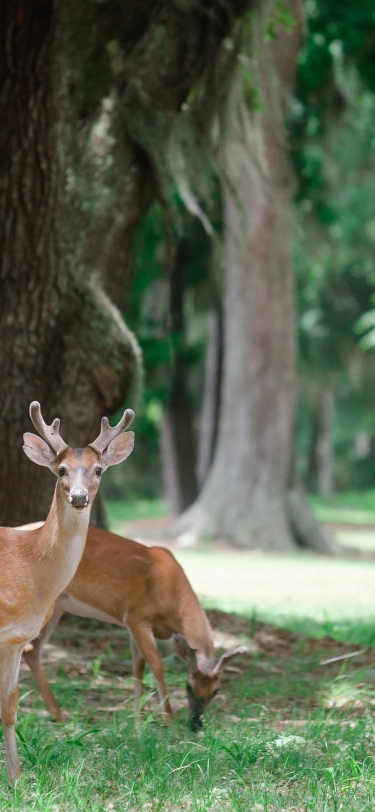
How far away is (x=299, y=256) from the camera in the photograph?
1989 centimetres

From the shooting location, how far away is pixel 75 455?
3621mm

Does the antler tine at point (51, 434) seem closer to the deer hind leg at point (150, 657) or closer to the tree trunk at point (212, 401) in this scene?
the deer hind leg at point (150, 657)

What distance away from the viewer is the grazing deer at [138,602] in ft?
15.5

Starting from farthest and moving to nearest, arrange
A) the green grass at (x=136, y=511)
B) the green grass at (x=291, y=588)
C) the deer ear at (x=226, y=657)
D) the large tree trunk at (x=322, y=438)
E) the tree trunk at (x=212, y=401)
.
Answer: the large tree trunk at (x=322, y=438) < the green grass at (x=136, y=511) < the tree trunk at (x=212, y=401) < the green grass at (x=291, y=588) < the deer ear at (x=226, y=657)

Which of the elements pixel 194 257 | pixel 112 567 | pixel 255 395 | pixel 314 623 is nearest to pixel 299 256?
pixel 194 257

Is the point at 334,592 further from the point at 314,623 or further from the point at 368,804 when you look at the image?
the point at 368,804

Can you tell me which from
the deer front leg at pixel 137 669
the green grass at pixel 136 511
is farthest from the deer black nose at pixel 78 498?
the green grass at pixel 136 511

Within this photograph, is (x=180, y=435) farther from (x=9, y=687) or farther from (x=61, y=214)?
(x=9, y=687)

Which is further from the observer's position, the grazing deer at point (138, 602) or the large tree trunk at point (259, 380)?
the large tree trunk at point (259, 380)

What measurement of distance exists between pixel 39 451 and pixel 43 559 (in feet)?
1.30

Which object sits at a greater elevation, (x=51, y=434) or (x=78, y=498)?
(x=51, y=434)

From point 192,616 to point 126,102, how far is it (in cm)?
335

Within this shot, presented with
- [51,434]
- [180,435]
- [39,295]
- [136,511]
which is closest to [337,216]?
[180,435]

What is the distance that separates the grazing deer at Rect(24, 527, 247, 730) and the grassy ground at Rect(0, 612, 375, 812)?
233mm
